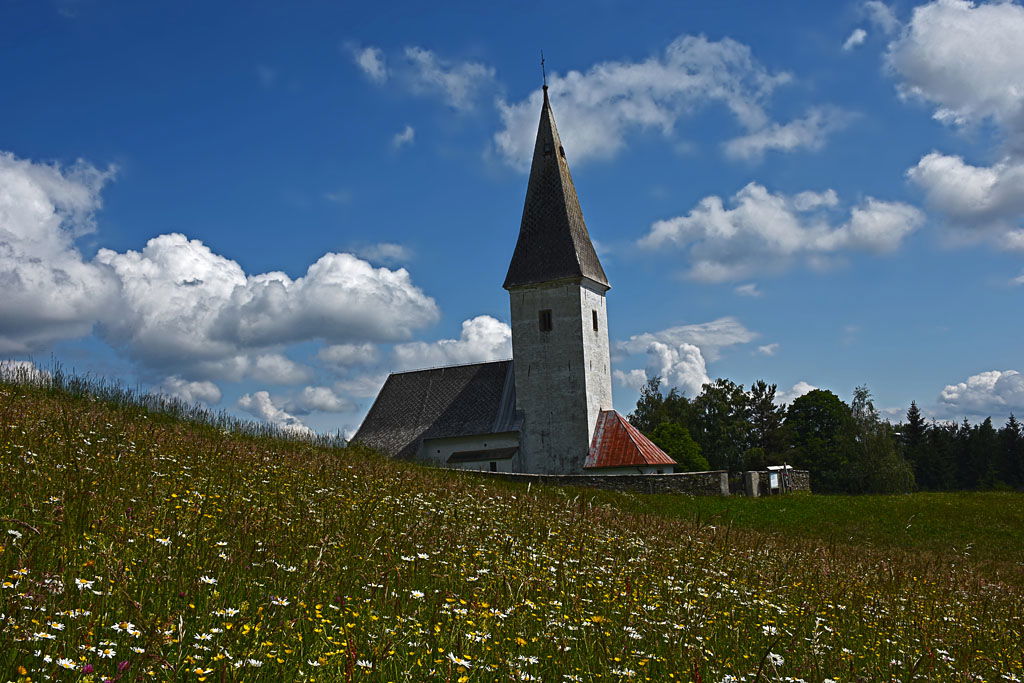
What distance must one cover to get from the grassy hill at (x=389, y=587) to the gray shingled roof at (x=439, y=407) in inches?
1131

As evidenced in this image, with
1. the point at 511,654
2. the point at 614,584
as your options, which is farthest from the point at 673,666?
the point at 614,584

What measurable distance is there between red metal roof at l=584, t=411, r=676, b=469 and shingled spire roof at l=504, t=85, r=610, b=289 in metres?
8.06

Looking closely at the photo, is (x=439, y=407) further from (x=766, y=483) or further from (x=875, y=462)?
(x=875, y=462)

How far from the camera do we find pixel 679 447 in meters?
60.0

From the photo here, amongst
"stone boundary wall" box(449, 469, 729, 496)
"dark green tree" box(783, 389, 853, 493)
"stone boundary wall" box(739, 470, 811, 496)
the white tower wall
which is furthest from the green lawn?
"dark green tree" box(783, 389, 853, 493)

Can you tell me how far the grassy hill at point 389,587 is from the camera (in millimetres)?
4148

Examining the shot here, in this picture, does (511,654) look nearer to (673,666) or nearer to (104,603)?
(673,666)

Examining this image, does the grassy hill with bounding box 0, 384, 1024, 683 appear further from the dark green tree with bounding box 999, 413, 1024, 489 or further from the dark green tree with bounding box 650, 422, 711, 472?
the dark green tree with bounding box 999, 413, 1024, 489

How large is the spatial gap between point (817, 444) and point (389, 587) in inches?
2623

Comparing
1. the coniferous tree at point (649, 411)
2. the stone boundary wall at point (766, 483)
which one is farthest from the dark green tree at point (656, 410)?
the stone boundary wall at point (766, 483)

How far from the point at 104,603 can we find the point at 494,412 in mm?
37979

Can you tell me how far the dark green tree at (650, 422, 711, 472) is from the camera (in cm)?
5928

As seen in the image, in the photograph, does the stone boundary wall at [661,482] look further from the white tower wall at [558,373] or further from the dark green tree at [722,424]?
the dark green tree at [722,424]

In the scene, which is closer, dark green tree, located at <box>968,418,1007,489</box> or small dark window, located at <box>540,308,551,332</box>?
small dark window, located at <box>540,308,551,332</box>
